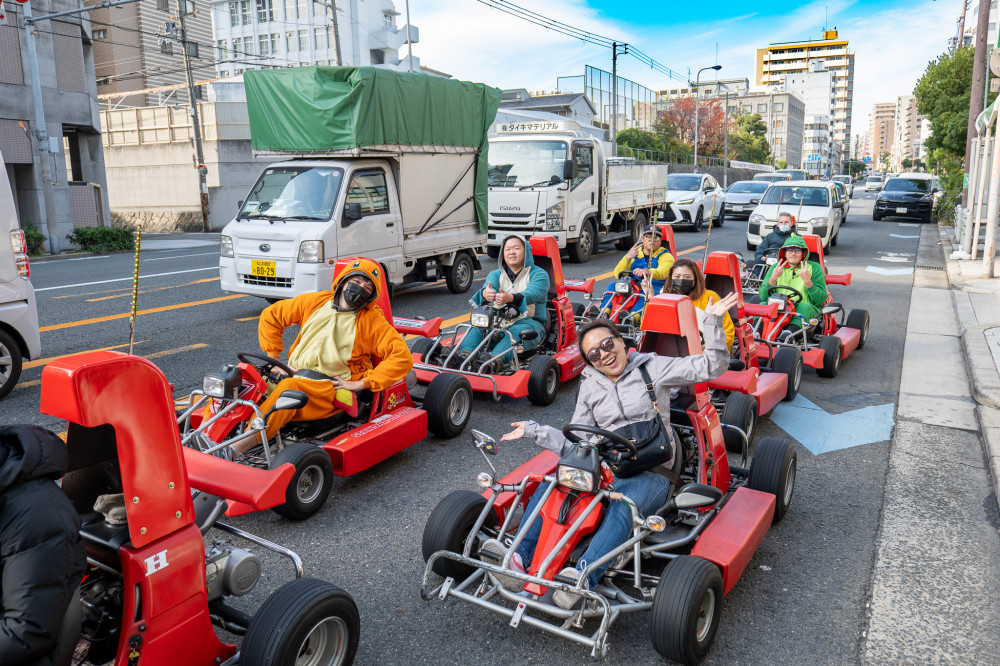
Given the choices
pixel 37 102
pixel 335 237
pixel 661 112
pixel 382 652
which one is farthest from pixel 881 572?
pixel 661 112

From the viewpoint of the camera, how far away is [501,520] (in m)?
3.81

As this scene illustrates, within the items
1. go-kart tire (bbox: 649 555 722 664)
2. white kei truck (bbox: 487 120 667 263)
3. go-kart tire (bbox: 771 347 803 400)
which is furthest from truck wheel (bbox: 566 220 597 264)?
go-kart tire (bbox: 649 555 722 664)

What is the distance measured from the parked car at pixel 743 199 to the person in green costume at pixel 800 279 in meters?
19.1

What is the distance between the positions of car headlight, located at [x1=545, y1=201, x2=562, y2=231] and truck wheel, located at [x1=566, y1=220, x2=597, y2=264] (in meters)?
1.08

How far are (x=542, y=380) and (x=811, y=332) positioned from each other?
360cm

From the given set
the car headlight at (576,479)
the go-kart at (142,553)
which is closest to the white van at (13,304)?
the go-kart at (142,553)

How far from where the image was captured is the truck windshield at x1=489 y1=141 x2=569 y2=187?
15674 millimetres

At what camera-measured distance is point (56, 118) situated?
22.3 meters

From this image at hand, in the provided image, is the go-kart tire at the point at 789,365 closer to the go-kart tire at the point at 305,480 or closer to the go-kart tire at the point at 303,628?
the go-kart tire at the point at 305,480

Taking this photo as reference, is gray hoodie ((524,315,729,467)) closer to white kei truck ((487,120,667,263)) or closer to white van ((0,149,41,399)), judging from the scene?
white van ((0,149,41,399))

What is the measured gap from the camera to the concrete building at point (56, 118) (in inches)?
801

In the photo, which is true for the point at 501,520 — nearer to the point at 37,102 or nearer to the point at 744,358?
the point at 744,358

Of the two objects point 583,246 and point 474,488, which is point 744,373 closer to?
point 474,488

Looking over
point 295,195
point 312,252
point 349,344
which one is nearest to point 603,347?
point 349,344
